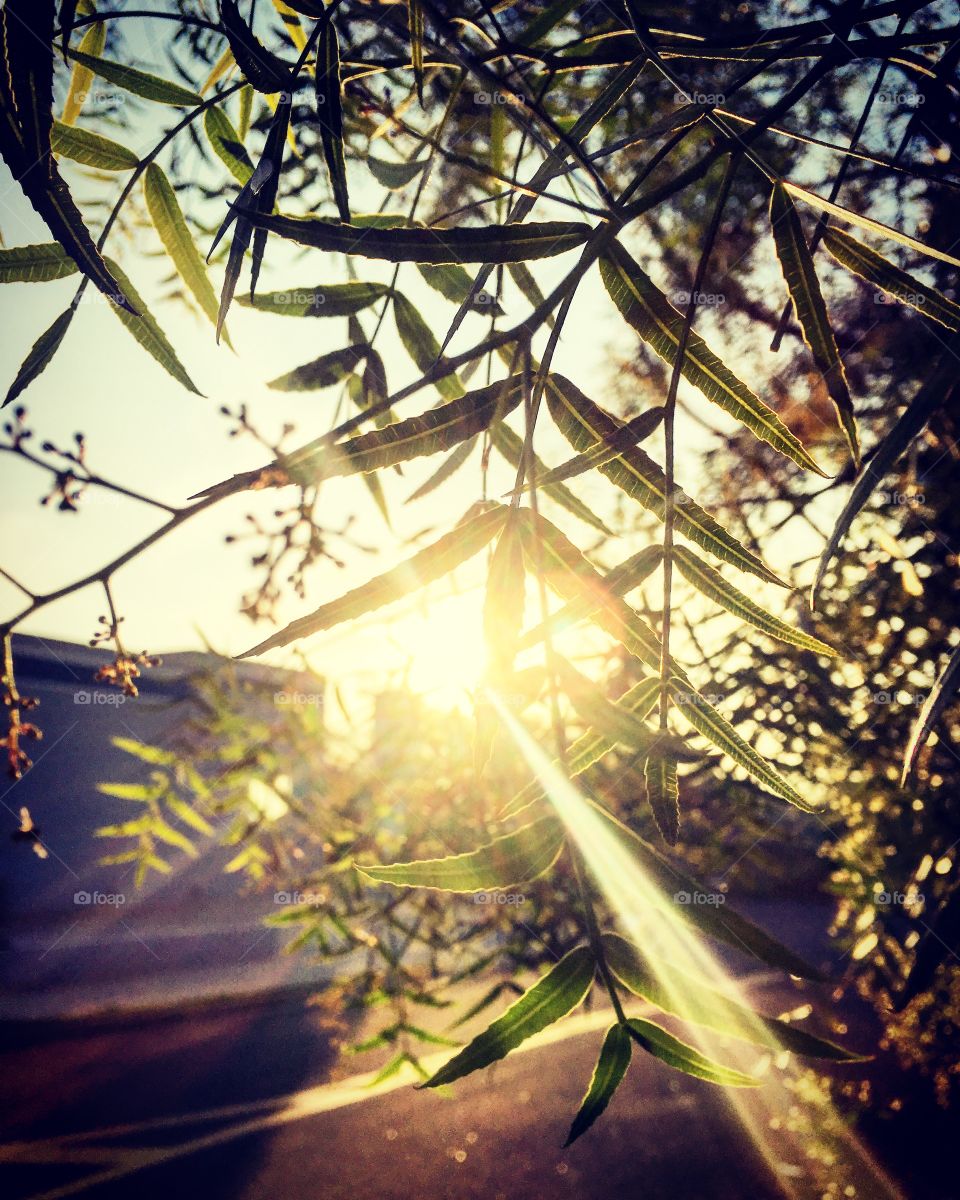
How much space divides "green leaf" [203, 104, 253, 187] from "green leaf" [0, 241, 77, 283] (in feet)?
0.78

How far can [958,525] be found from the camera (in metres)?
1.46

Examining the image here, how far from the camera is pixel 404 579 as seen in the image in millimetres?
444

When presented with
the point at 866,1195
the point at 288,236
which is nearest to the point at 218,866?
the point at 866,1195

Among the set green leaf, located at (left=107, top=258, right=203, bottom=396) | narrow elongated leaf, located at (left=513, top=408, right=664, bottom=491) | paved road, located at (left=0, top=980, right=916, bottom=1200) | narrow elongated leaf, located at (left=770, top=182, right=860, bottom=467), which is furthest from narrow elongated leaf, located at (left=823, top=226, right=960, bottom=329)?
paved road, located at (left=0, top=980, right=916, bottom=1200)

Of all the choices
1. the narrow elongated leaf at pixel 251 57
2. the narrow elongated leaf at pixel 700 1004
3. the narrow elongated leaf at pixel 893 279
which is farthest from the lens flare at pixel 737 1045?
the narrow elongated leaf at pixel 251 57

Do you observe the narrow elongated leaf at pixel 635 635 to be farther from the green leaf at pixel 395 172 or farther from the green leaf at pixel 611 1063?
the green leaf at pixel 395 172

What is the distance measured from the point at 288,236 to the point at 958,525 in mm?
1610

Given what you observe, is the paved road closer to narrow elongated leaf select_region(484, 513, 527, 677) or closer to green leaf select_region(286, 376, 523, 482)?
narrow elongated leaf select_region(484, 513, 527, 677)

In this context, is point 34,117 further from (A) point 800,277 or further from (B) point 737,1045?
(B) point 737,1045

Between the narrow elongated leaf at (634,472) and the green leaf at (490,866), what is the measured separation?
0.78 feet

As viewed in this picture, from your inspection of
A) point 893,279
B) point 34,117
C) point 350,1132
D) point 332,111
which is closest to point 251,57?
point 332,111

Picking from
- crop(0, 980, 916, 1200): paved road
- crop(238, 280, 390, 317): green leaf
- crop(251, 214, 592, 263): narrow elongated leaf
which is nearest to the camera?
crop(251, 214, 592, 263): narrow elongated leaf

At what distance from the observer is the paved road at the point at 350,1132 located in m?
3.34

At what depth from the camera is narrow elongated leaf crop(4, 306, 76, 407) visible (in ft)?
1.83
